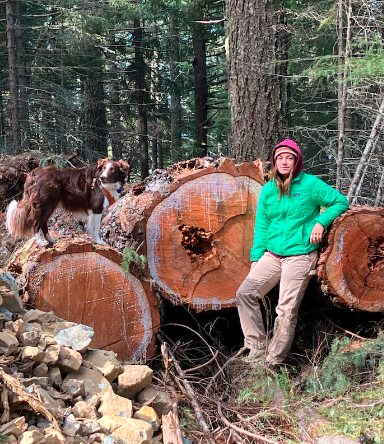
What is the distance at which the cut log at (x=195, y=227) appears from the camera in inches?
138

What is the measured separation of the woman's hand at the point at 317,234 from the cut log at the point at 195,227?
0.68 meters

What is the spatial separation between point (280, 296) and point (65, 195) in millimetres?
2356

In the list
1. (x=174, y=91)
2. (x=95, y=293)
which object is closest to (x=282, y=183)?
(x=95, y=293)

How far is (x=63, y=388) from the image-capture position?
249 cm

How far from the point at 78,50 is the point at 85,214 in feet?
28.9

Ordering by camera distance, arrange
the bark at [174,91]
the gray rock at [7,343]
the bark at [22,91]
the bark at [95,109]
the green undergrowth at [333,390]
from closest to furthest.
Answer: the gray rock at [7,343] → the green undergrowth at [333,390] → the bark at [22,91] → the bark at [95,109] → the bark at [174,91]

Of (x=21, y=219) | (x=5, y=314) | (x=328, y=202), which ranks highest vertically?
(x=328, y=202)

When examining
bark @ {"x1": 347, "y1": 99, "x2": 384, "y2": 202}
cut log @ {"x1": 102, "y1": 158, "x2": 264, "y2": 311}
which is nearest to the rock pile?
cut log @ {"x1": 102, "y1": 158, "x2": 264, "y2": 311}

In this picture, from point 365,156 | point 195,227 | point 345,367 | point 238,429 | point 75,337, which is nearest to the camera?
point 238,429

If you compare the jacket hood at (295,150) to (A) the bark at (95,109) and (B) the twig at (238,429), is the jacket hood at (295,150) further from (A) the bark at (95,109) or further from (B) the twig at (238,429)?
(A) the bark at (95,109)

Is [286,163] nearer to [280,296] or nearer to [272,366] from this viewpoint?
[280,296]

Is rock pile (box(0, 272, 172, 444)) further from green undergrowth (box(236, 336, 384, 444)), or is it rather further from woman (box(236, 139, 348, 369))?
woman (box(236, 139, 348, 369))

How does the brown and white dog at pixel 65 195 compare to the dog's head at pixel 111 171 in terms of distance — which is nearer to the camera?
the brown and white dog at pixel 65 195

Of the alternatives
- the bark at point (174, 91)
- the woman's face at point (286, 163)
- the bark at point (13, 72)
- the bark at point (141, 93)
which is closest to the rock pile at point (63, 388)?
the woman's face at point (286, 163)
